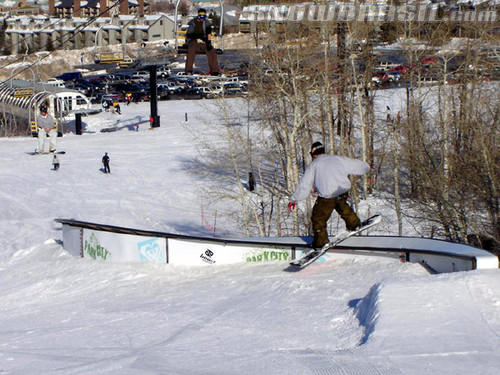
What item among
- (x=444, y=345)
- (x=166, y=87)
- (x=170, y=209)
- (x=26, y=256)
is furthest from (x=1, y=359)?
(x=166, y=87)

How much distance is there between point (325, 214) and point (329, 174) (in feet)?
1.84

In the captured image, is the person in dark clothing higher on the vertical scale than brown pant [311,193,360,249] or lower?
lower

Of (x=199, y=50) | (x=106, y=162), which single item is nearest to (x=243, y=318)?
(x=199, y=50)

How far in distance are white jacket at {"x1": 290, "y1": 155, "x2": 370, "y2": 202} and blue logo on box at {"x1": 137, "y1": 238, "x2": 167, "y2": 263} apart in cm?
274

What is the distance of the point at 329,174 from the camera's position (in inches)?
318

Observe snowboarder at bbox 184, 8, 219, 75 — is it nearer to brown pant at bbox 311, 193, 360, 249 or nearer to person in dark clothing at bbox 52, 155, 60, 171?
brown pant at bbox 311, 193, 360, 249

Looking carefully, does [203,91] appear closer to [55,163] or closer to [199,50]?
[55,163]

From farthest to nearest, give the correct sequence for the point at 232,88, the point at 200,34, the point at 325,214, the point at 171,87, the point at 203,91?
1. the point at 171,87
2. the point at 203,91
3. the point at 232,88
4. the point at 200,34
5. the point at 325,214

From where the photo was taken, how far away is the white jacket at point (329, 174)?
8.10 metres

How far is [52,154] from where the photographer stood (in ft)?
98.0

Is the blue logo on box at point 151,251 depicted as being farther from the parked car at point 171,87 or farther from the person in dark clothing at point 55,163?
the parked car at point 171,87

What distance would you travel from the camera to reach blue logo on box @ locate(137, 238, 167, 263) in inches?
392

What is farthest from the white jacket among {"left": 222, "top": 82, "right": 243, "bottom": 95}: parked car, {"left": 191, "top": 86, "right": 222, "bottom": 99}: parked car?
{"left": 191, "top": 86, "right": 222, "bottom": 99}: parked car

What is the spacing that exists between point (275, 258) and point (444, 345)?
4318mm
